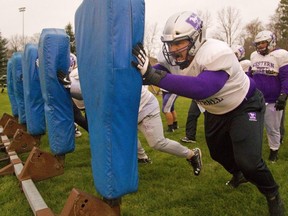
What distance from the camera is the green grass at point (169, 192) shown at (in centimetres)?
356

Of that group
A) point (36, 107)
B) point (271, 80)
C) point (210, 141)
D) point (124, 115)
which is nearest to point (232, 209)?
point (210, 141)

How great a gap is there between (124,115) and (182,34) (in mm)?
850

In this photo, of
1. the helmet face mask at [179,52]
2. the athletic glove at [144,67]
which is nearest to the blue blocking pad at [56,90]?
the helmet face mask at [179,52]

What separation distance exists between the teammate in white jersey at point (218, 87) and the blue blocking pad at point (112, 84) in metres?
0.21

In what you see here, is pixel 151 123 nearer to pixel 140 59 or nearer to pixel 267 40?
pixel 140 59

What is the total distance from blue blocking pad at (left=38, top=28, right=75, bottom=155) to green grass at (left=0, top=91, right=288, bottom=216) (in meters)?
0.57

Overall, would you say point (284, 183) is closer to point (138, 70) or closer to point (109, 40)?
point (138, 70)

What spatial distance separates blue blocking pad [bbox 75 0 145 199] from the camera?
7.68 feet

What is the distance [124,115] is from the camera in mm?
2482

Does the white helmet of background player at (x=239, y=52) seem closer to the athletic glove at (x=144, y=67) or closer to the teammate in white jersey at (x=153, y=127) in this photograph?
the teammate in white jersey at (x=153, y=127)

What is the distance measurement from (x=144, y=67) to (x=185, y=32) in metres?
0.61

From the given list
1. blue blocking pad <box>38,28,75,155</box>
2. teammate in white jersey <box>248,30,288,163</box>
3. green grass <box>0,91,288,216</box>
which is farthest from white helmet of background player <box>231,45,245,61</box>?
blue blocking pad <box>38,28,75,155</box>

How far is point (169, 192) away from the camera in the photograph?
13.3ft

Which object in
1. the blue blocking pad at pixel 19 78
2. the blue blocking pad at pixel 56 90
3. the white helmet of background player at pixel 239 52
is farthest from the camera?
the white helmet of background player at pixel 239 52
